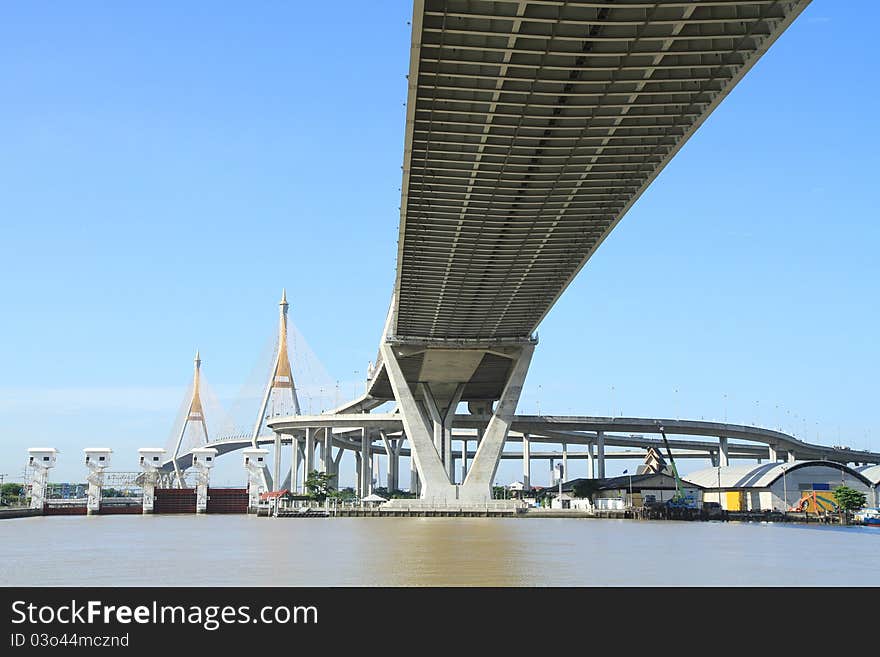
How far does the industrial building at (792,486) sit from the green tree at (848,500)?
258 inches

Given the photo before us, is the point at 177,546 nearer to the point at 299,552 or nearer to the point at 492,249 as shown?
the point at 299,552

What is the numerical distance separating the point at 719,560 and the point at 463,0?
20.4 m

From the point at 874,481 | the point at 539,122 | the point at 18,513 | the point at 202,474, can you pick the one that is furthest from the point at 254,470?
the point at 874,481

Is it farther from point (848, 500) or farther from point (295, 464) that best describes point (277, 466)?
point (848, 500)

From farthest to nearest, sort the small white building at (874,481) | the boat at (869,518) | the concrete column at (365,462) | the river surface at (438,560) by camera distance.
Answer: the concrete column at (365,462), the small white building at (874,481), the boat at (869,518), the river surface at (438,560)

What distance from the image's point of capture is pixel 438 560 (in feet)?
103

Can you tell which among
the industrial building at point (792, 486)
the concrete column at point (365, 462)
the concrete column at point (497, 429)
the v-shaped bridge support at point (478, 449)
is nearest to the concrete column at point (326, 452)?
the concrete column at point (365, 462)

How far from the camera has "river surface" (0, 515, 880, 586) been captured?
25.1 m

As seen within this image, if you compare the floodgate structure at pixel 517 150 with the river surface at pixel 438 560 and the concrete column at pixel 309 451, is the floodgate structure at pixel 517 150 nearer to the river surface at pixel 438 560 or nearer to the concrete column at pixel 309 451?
the river surface at pixel 438 560

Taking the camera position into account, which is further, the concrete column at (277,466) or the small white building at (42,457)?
the concrete column at (277,466)

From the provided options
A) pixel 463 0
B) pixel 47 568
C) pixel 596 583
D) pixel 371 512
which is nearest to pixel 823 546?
pixel 596 583

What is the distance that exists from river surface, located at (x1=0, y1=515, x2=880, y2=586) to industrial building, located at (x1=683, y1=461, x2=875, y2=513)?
139 ft

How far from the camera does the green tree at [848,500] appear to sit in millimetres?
77875

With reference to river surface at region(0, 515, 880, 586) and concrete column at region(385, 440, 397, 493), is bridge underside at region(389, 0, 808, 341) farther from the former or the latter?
concrete column at region(385, 440, 397, 493)
